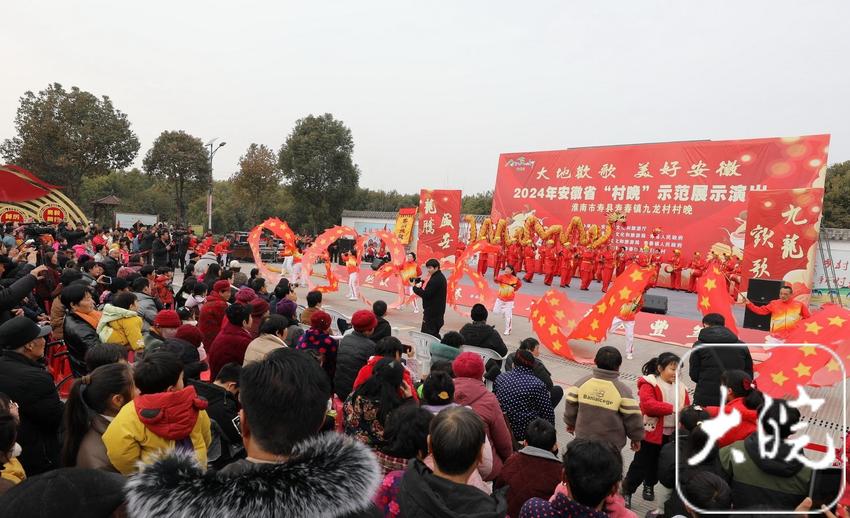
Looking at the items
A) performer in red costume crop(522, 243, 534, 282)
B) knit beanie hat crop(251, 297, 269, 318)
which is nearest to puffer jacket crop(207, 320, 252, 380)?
knit beanie hat crop(251, 297, 269, 318)

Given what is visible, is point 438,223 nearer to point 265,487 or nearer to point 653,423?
point 653,423

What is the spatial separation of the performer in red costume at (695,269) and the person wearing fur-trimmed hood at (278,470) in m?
17.1

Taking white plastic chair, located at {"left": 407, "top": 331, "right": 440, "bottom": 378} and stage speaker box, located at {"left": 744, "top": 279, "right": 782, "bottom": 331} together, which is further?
stage speaker box, located at {"left": 744, "top": 279, "right": 782, "bottom": 331}

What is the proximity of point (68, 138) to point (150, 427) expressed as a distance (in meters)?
29.2

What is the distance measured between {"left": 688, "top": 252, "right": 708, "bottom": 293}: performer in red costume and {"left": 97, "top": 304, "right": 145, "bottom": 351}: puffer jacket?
52.5 feet

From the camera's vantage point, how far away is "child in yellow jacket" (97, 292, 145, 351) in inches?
154

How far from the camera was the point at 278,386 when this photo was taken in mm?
1271

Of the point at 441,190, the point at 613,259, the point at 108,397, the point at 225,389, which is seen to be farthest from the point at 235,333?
the point at 441,190

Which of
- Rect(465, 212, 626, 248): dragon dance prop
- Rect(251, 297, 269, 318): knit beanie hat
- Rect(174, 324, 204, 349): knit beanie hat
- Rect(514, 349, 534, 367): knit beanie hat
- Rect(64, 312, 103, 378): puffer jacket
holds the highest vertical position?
Rect(465, 212, 626, 248): dragon dance prop

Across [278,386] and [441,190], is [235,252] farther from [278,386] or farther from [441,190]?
[278,386]

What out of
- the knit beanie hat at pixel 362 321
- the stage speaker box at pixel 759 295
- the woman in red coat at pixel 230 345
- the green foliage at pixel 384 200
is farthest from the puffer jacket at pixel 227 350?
the green foliage at pixel 384 200

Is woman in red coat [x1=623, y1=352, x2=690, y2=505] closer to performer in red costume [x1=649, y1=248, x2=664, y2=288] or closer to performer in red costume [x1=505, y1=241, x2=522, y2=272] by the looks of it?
performer in red costume [x1=649, y1=248, x2=664, y2=288]

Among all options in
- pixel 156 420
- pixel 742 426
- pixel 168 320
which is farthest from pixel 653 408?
pixel 168 320

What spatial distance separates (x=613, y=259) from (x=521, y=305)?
20.4 ft
